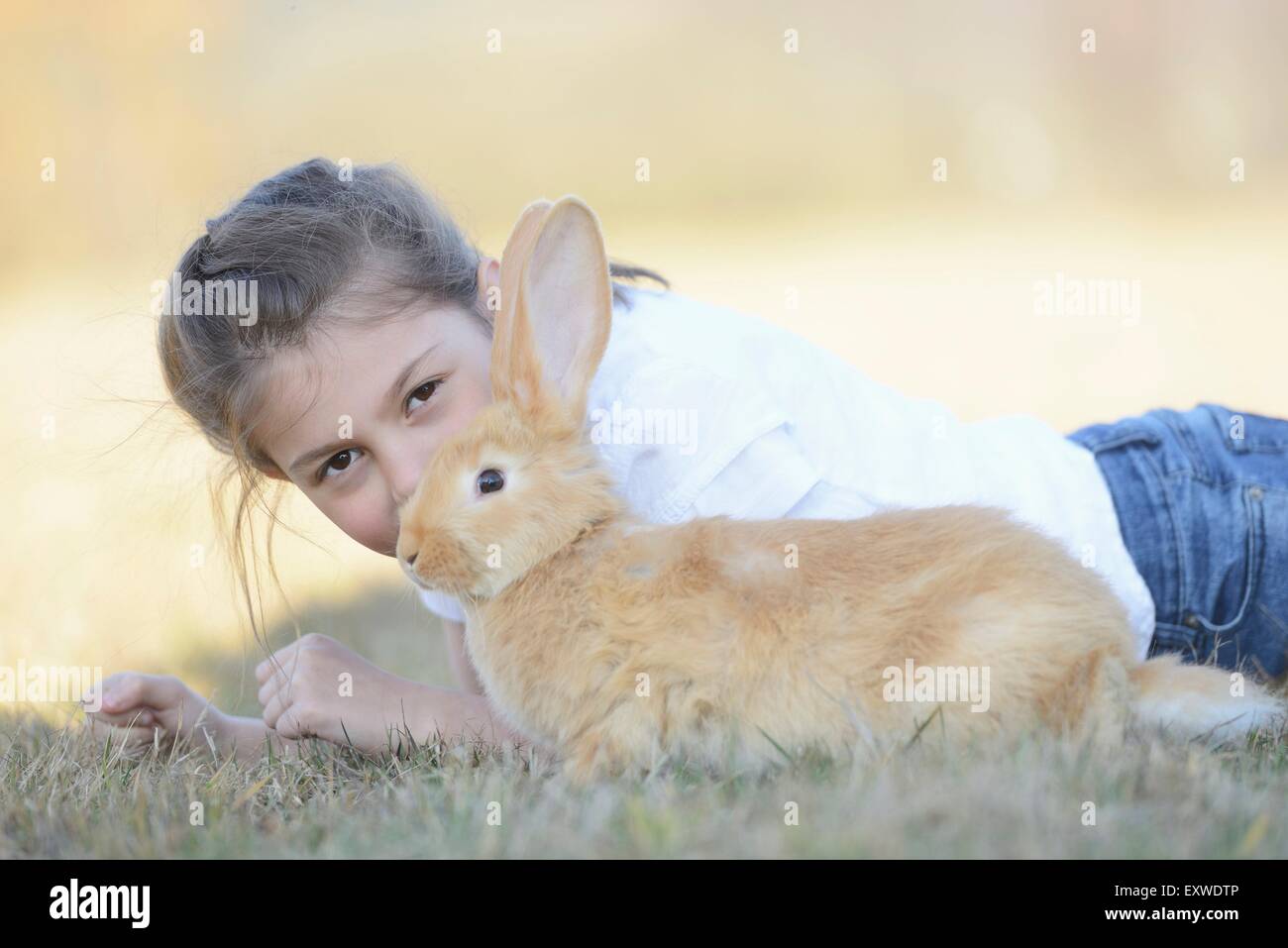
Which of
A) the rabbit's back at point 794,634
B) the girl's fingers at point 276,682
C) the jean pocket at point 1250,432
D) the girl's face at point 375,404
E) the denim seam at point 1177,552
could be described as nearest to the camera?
the rabbit's back at point 794,634

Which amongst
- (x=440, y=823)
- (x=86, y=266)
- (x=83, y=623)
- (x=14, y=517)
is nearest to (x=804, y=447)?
(x=440, y=823)

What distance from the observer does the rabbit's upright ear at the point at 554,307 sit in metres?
2.62

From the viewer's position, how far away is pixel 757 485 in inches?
117

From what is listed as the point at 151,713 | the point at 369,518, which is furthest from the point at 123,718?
the point at 369,518

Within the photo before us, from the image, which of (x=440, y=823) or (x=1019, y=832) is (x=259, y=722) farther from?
(x=1019, y=832)

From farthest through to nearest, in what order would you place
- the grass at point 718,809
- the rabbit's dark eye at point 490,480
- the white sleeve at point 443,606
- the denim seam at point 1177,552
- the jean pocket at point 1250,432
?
the jean pocket at point 1250,432 < the white sleeve at point 443,606 < the denim seam at point 1177,552 < the rabbit's dark eye at point 490,480 < the grass at point 718,809

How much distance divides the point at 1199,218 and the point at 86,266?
29.4 feet

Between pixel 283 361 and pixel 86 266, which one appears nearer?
pixel 283 361

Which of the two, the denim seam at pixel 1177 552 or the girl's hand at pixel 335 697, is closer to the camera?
the girl's hand at pixel 335 697

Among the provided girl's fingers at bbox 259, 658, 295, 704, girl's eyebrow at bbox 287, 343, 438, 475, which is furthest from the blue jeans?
girl's fingers at bbox 259, 658, 295, 704

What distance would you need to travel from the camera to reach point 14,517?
20.5 feet

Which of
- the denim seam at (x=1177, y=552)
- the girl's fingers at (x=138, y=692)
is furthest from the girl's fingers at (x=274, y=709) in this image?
the denim seam at (x=1177, y=552)

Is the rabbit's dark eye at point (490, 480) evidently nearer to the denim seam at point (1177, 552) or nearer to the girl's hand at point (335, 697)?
the girl's hand at point (335, 697)

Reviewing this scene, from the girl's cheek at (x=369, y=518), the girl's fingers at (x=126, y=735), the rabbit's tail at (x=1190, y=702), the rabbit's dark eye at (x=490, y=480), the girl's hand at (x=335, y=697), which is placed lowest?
the girl's fingers at (x=126, y=735)
